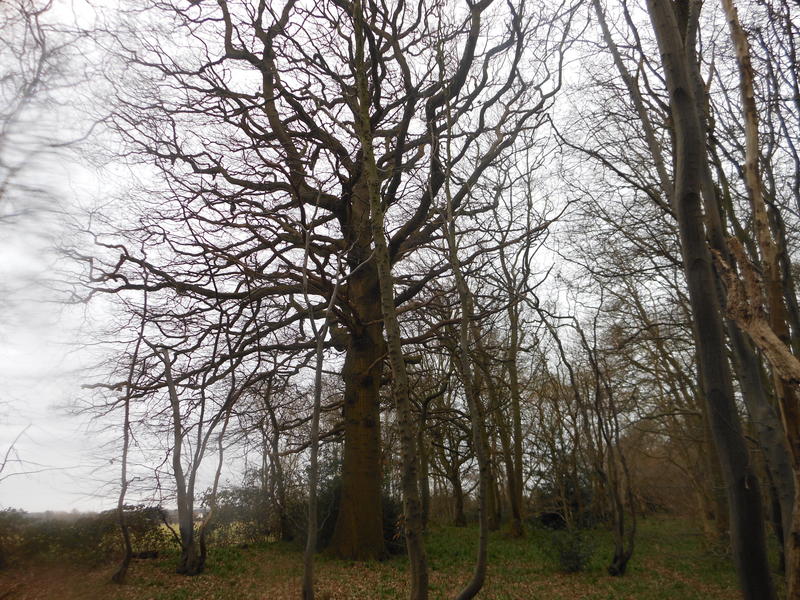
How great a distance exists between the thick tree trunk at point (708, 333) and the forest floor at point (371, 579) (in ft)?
16.8

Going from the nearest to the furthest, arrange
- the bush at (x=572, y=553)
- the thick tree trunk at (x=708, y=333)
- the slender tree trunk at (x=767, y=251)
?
the slender tree trunk at (x=767, y=251), the thick tree trunk at (x=708, y=333), the bush at (x=572, y=553)

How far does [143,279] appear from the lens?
858cm

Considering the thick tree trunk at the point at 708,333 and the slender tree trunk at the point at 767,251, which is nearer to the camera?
the slender tree trunk at the point at 767,251

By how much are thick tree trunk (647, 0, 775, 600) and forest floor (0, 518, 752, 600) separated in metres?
5.12

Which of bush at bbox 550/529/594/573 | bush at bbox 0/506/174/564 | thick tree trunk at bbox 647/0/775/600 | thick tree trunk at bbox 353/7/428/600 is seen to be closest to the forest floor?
bush at bbox 550/529/594/573

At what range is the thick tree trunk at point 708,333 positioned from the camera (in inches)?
107

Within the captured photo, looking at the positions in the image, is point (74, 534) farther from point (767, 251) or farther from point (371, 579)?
point (767, 251)

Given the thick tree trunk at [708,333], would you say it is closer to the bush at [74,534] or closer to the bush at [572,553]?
the bush at [572,553]

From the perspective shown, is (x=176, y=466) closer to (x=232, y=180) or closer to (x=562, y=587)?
(x=232, y=180)

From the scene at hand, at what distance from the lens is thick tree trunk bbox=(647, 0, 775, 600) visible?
2.72 meters

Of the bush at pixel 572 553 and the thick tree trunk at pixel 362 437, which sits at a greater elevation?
the thick tree trunk at pixel 362 437

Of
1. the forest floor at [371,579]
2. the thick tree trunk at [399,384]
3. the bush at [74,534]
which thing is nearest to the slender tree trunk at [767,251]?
the thick tree trunk at [399,384]

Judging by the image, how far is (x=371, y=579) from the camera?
7848 millimetres

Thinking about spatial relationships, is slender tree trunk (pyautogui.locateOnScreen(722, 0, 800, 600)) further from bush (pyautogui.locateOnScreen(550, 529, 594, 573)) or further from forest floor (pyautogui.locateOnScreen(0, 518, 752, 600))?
bush (pyautogui.locateOnScreen(550, 529, 594, 573))
